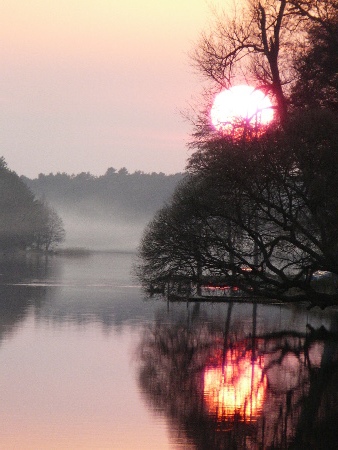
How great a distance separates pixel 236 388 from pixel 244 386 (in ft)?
1.58

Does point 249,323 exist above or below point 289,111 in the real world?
below

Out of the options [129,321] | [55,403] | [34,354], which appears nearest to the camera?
[55,403]

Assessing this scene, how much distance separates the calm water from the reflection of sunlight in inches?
1.0

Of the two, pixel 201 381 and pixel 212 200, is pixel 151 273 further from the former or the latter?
pixel 201 381

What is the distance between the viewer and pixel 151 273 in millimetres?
58656

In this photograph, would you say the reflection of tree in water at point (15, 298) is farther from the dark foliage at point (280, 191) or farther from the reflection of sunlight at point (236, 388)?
the reflection of sunlight at point (236, 388)

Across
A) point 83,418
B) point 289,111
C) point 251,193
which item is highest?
point 289,111

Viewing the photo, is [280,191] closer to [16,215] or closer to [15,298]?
[15,298]

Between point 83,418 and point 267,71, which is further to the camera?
point 267,71

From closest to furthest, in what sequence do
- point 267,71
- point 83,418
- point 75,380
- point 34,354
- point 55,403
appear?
1. point 83,418
2. point 55,403
3. point 75,380
4. point 34,354
5. point 267,71

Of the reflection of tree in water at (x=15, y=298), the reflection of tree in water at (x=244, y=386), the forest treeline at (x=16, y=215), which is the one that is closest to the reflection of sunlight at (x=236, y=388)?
the reflection of tree in water at (x=244, y=386)

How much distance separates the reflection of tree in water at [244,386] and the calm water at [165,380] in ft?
0.09

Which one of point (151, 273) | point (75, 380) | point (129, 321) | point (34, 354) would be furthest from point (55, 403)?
point (151, 273)

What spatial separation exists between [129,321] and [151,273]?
14.5m
